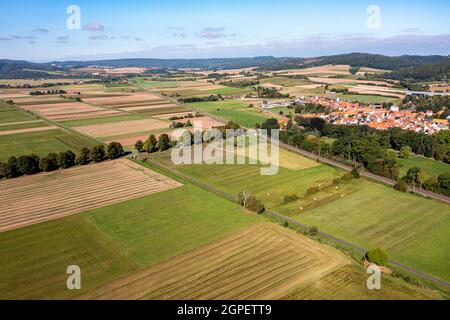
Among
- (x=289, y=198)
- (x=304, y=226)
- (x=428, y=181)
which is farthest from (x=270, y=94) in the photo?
(x=304, y=226)

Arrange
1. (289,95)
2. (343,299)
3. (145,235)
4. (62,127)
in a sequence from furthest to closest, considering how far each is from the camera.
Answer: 1. (289,95)
2. (62,127)
3. (145,235)
4. (343,299)

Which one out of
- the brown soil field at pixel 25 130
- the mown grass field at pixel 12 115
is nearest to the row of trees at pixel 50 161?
the brown soil field at pixel 25 130

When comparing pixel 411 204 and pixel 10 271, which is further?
pixel 411 204

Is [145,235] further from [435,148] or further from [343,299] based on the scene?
[435,148]

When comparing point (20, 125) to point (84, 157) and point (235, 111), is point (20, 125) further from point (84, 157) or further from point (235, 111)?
point (235, 111)

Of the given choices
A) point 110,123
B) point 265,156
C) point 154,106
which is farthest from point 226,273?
point 154,106

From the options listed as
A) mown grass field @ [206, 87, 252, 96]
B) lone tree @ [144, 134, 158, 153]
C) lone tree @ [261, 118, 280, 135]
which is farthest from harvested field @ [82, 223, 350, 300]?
mown grass field @ [206, 87, 252, 96]

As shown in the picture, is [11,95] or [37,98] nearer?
[37,98]
